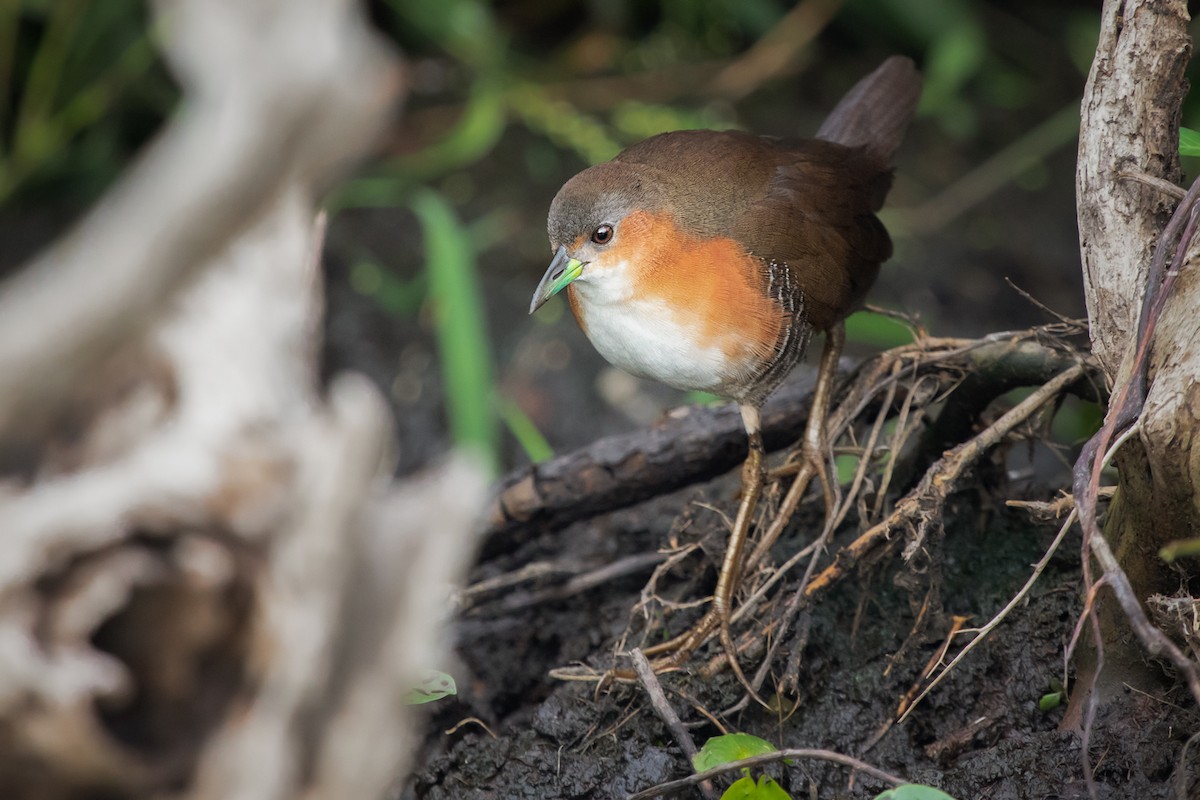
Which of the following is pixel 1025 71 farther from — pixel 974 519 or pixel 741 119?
pixel 974 519

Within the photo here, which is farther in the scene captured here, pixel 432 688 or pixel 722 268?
pixel 722 268

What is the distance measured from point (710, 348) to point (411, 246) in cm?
286

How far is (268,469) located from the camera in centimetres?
118

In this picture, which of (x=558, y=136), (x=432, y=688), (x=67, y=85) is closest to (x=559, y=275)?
(x=432, y=688)

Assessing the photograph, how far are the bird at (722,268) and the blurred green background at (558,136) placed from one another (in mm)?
1317

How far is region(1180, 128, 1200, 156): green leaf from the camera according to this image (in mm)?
1905

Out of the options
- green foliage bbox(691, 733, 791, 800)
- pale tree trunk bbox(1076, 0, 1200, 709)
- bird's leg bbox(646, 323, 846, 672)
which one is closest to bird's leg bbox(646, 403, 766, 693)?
bird's leg bbox(646, 323, 846, 672)

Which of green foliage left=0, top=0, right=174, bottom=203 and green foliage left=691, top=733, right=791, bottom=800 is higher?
green foliage left=691, top=733, right=791, bottom=800

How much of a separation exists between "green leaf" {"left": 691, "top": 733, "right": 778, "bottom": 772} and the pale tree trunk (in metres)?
0.57

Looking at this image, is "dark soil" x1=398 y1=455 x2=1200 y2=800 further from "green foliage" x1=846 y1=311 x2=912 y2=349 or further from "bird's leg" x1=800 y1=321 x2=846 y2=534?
"green foliage" x1=846 y1=311 x2=912 y2=349

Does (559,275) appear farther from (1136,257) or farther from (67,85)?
(67,85)

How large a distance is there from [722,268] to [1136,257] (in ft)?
2.65

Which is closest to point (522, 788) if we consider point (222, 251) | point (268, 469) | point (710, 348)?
point (710, 348)

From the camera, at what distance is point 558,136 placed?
490cm
